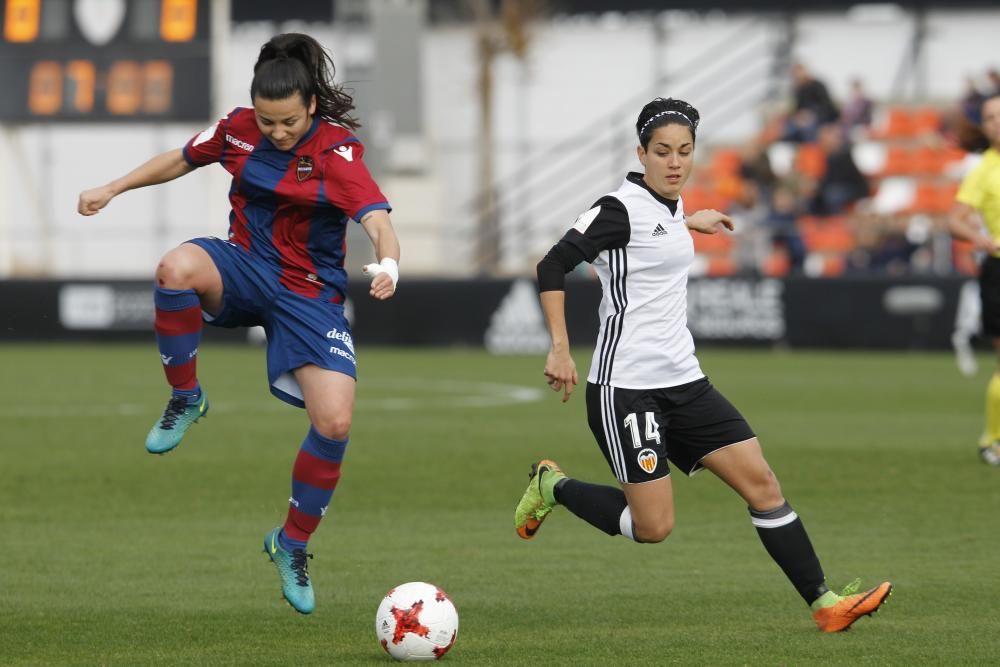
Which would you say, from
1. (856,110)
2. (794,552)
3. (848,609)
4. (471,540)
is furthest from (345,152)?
(856,110)

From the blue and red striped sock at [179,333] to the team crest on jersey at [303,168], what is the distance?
0.68 meters

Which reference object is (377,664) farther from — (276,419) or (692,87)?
(692,87)

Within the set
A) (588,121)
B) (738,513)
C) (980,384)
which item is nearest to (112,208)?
(588,121)

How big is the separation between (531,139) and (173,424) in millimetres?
29806

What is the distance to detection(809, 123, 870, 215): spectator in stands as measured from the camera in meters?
25.4

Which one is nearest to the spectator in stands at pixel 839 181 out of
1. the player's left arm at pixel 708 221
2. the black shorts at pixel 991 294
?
the black shorts at pixel 991 294

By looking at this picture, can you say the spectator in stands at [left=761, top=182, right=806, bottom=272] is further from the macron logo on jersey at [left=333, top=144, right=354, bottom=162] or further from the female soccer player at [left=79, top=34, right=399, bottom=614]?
the macron logo on jersey at [left=333, top=144, right=354, bottom=162]

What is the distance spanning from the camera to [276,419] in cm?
1577

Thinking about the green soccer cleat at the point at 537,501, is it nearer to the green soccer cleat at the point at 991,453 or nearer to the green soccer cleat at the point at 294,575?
the green soccer cleat at the point at 294,575

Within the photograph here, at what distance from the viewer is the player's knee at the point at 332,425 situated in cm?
713

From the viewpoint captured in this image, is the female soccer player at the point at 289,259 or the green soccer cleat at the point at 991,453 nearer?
the female soccer player at the point at 289,259

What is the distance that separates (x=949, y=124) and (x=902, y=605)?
20083 mm

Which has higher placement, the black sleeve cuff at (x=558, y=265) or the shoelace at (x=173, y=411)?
the black sleeve cuff at (x=558, y=265)

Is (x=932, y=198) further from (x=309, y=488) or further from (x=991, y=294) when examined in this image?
(x=309, y=488)
